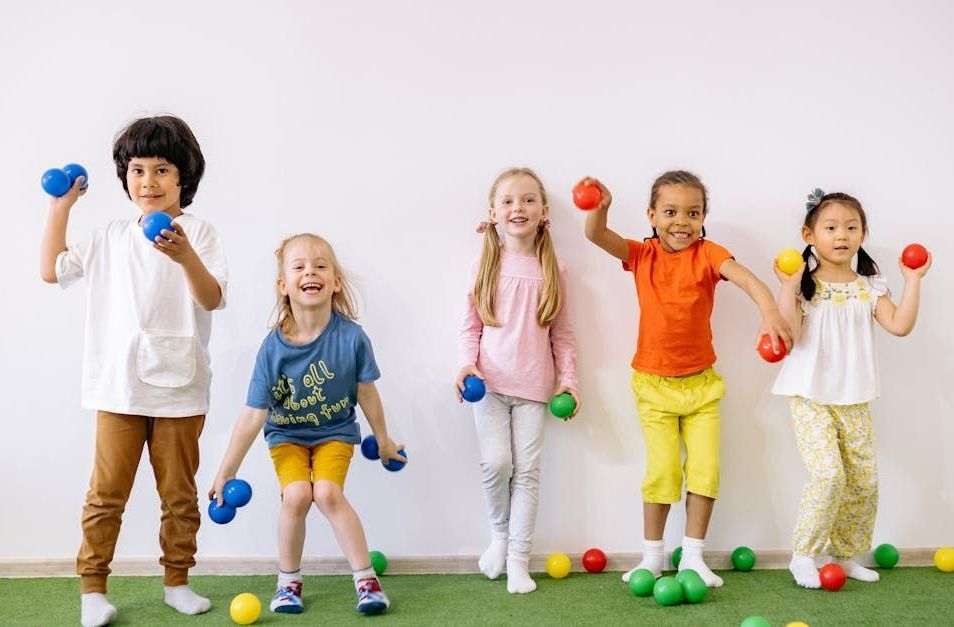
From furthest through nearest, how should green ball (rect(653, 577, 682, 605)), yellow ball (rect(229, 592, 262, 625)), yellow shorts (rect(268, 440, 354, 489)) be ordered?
1. yellow shorts (rect(268, 440, 354, 489))
2. green ball (rect(653, 577, 682, 605))
3. yellow ball (rect(229, 592, 262, 625))

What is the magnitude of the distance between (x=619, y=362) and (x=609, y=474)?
1.39 ft

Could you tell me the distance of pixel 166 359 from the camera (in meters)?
2.82

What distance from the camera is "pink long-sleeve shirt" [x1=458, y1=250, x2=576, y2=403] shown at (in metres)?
3.22

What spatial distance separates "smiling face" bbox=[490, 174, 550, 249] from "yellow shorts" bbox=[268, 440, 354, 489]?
962 mm

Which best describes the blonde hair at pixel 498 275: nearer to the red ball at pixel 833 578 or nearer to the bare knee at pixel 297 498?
the bare knee at pixel 297 498

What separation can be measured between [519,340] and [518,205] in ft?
1.59

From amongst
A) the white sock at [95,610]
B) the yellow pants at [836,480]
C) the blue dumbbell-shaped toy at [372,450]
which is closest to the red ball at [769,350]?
the yellow pants at [836,480]

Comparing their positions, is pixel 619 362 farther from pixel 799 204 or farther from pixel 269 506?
pixel 269 506

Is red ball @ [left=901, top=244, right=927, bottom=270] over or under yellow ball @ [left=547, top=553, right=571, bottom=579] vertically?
over

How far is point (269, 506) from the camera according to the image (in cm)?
335

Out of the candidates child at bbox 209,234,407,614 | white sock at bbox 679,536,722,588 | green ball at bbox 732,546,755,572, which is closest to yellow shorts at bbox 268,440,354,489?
child at bbox 209,234,407,614

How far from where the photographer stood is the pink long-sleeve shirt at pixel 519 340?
322 centimetres

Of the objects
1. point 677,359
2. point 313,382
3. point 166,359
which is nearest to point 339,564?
point 313,382

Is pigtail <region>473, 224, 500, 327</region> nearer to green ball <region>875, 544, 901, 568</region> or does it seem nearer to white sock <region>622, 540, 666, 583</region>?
white sock <region>622, 540, 666, 583</region>
